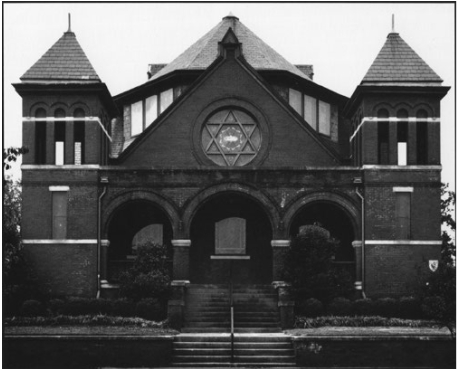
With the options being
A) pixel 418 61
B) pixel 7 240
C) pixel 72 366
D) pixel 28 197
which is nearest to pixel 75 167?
pixel 28 197

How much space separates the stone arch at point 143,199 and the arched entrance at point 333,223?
4784mm

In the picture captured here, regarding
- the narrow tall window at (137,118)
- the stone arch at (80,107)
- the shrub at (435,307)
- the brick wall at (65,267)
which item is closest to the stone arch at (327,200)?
the shrub at (435,307)

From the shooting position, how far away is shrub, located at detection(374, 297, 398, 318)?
38.6 metres

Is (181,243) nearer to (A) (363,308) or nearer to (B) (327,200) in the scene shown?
(B) (327,200)

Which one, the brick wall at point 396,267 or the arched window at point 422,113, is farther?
the arched window at point 422,113

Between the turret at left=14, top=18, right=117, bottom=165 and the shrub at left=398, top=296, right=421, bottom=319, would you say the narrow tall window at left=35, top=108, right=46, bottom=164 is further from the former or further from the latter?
the shrub at left=398, top=296, right=421, bottom=319

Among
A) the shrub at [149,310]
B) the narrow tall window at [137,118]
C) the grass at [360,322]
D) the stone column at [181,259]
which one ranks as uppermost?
the narrow tall window at [137,118]

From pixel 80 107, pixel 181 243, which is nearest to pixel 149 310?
pixel 181 243

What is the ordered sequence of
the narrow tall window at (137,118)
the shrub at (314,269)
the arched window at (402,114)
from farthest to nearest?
the narrow tall window at (137,118)
the arched window at (402,114)
the shrub at (314,269)

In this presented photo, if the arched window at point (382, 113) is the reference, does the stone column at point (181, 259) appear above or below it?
below

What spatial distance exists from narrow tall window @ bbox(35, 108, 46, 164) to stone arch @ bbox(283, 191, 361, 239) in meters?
9.42

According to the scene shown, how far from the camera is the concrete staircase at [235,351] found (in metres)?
33.7

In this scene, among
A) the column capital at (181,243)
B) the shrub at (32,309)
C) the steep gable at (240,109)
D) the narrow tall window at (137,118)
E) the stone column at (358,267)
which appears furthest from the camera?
the narrow tall window at (137,118)

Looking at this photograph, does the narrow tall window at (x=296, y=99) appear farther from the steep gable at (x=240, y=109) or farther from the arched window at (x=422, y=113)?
the arched window at (x=422, y=113)
